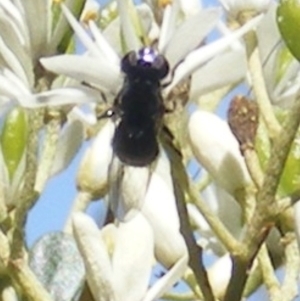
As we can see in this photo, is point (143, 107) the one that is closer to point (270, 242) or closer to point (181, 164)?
point (181, 164)

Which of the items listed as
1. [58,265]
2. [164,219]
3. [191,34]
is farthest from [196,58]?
[58,265]

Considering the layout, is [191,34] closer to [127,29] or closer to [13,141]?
[127,29]

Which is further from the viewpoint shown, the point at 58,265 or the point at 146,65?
the point at 58,265

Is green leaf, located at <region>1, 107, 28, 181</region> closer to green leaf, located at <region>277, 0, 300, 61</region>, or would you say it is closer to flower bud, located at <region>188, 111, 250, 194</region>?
flower bud, located at <region>188, 111, 250, 194</region>

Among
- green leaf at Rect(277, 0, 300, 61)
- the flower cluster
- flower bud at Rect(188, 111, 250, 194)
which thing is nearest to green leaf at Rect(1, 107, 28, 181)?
the flower cluster

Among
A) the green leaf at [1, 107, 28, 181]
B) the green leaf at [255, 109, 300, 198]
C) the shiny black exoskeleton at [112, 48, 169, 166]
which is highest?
the shiny black exoskeleton at [112, 48, 169, 166]

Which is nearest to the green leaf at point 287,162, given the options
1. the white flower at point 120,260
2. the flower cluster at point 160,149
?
the flower cluster at point 160,149
